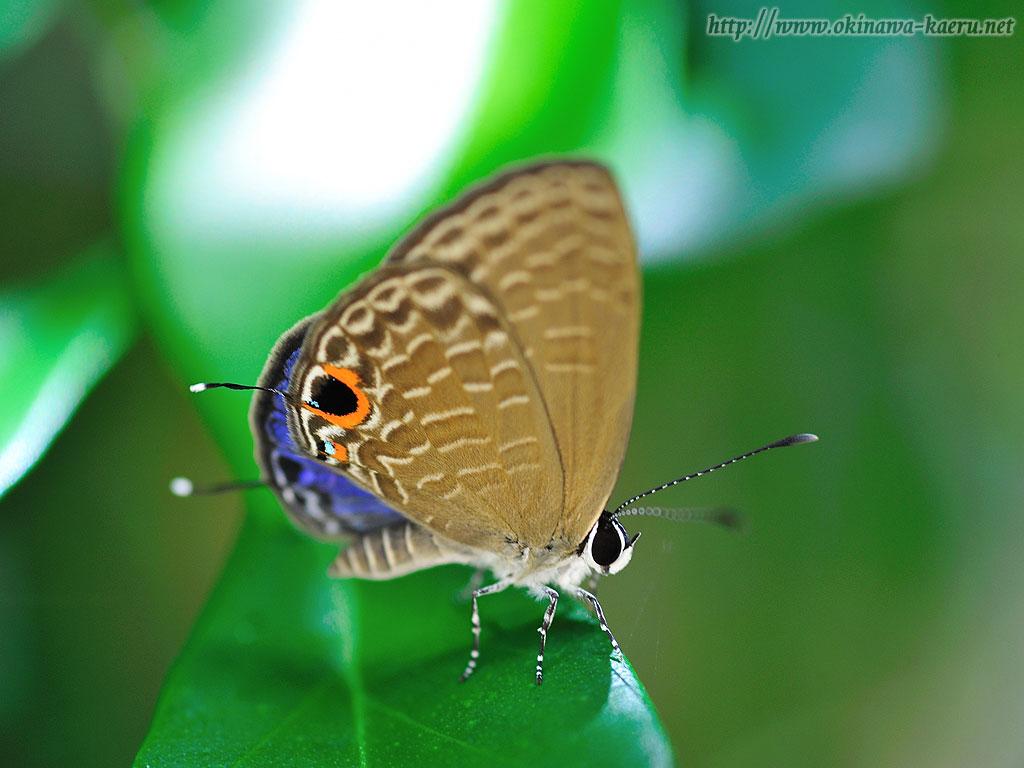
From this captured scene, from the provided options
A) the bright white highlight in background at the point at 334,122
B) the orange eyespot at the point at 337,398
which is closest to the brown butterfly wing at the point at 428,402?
the orange eyespot at the point at 337,398

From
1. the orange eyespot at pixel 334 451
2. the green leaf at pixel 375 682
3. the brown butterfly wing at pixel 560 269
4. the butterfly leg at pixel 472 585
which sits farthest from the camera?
the butterfly leg at pixel 472 585

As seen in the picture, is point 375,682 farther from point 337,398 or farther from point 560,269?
point 560,269

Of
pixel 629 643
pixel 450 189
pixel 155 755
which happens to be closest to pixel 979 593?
pixel 629 643

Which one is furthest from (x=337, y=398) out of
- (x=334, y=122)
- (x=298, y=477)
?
(x=334, y=122)

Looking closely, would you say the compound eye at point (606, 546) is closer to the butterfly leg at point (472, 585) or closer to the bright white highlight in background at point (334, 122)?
the butterfly leg at point (472, 585)

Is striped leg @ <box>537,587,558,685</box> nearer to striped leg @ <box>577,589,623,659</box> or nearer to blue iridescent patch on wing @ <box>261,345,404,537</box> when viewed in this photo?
striped leg @ <box>577,589,623,659</box>

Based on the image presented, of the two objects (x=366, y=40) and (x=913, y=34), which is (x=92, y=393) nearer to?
(x=366, y=40)
